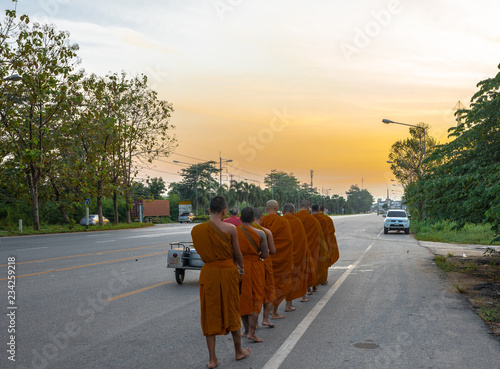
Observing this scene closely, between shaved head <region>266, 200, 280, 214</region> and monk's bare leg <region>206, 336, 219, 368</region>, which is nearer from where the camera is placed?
monk's bare leg <region>206, 336, 219, 368</region>

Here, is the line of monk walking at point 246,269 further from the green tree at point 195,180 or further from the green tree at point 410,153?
the green tree at point 195,180

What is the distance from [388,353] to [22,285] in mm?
7770

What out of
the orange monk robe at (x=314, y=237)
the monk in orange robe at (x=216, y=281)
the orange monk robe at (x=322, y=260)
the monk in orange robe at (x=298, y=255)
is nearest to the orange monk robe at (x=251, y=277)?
the monk in orange robe at (x=216, y=281)

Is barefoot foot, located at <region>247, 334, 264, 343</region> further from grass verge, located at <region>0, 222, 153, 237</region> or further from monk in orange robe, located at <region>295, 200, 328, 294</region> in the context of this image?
grass verge, located at <region>0, 222, 153, 237</region>

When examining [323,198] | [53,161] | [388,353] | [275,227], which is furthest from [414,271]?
[323,198]

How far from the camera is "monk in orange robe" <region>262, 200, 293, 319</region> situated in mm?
7067

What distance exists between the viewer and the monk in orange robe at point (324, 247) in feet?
31.0

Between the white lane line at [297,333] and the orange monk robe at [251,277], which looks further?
the orange monk robe at [251,277]

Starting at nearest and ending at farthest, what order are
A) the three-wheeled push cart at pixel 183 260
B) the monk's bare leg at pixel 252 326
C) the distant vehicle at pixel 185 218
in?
the monk's bare leg at pixel 252 326
the three-wheeled push cart at pixel 183 260
the distant vehicle at pixel 185 218

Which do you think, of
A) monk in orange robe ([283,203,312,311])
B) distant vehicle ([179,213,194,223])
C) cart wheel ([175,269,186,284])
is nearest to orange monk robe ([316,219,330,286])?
monk in orange robe ([283,203,312,311])

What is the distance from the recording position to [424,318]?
283 inches

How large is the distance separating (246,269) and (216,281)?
3.03ft

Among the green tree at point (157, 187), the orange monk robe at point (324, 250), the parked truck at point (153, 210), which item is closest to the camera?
the orange monk robe at point (324, 250)

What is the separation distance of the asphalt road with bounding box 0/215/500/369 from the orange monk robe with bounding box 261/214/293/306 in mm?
494
